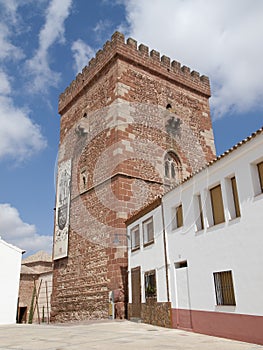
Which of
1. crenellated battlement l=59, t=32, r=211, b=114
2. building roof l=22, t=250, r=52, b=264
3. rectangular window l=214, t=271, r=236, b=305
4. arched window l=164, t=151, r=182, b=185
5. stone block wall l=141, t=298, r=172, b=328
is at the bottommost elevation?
stone block wall l=141, t=298, r=172, b=328

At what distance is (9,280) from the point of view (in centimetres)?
1602

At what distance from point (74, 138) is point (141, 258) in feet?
28.9

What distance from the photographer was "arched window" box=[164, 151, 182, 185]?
15.6m

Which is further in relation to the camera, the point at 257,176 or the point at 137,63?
the point at 137,63

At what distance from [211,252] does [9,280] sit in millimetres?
11654

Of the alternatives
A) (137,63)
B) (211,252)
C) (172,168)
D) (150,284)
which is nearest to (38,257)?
(172,168)

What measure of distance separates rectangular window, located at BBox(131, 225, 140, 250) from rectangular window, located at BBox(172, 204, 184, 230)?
96.7 inches

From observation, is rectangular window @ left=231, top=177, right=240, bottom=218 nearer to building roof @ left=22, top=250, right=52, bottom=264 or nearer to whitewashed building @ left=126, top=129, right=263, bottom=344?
whitewashed building @ left=126, top=129, right=263, bottom=344

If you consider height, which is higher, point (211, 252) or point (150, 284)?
point (211, 252)

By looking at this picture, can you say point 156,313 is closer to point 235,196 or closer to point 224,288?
point 224,288

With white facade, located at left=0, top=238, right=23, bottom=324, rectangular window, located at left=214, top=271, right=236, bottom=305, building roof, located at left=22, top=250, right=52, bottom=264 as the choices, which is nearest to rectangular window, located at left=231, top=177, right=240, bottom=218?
rectangular window, located at left=214, top=271, right=236, bottom=305

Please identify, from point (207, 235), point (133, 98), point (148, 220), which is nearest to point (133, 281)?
point (148, 220)

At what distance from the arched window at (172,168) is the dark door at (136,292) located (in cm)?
506

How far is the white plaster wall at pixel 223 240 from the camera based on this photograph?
21.8 feet
